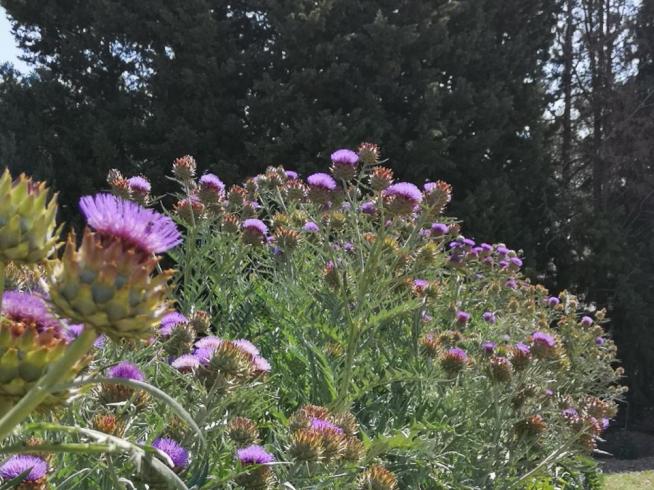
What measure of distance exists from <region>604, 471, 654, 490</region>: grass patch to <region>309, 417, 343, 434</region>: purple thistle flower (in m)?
6.26

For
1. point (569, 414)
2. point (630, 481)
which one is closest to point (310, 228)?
point (569, 414)

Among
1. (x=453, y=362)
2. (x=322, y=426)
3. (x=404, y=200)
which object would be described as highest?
(x=404, y=200)

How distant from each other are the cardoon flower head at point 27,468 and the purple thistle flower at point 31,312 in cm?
46

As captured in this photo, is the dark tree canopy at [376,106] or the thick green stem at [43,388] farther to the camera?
the dark tree canopy at [376,106]

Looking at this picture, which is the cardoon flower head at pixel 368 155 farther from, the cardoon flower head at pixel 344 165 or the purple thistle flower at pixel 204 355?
the purple thistle flower at pixel 204 355

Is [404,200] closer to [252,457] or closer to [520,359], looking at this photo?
[520,359]

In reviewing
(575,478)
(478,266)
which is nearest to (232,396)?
(575,478)

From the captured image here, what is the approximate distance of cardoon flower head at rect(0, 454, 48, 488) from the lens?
1093mm

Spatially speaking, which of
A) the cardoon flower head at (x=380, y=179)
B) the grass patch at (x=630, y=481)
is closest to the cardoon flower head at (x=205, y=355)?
the cardoon flower head at (x=380, y=179)

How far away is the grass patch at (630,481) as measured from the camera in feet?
24.0

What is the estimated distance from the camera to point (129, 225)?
667mm

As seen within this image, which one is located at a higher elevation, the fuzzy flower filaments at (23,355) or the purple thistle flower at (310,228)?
the purple thistle flower at (310,228)

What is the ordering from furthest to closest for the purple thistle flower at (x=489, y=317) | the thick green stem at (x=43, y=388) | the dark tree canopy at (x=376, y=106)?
the dark tree canopy at (x=376, y=106)
the purple thistle flower at (x=489, y=317)
the thick green stem at (x=43, y=388)

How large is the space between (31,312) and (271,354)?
2.04 m
